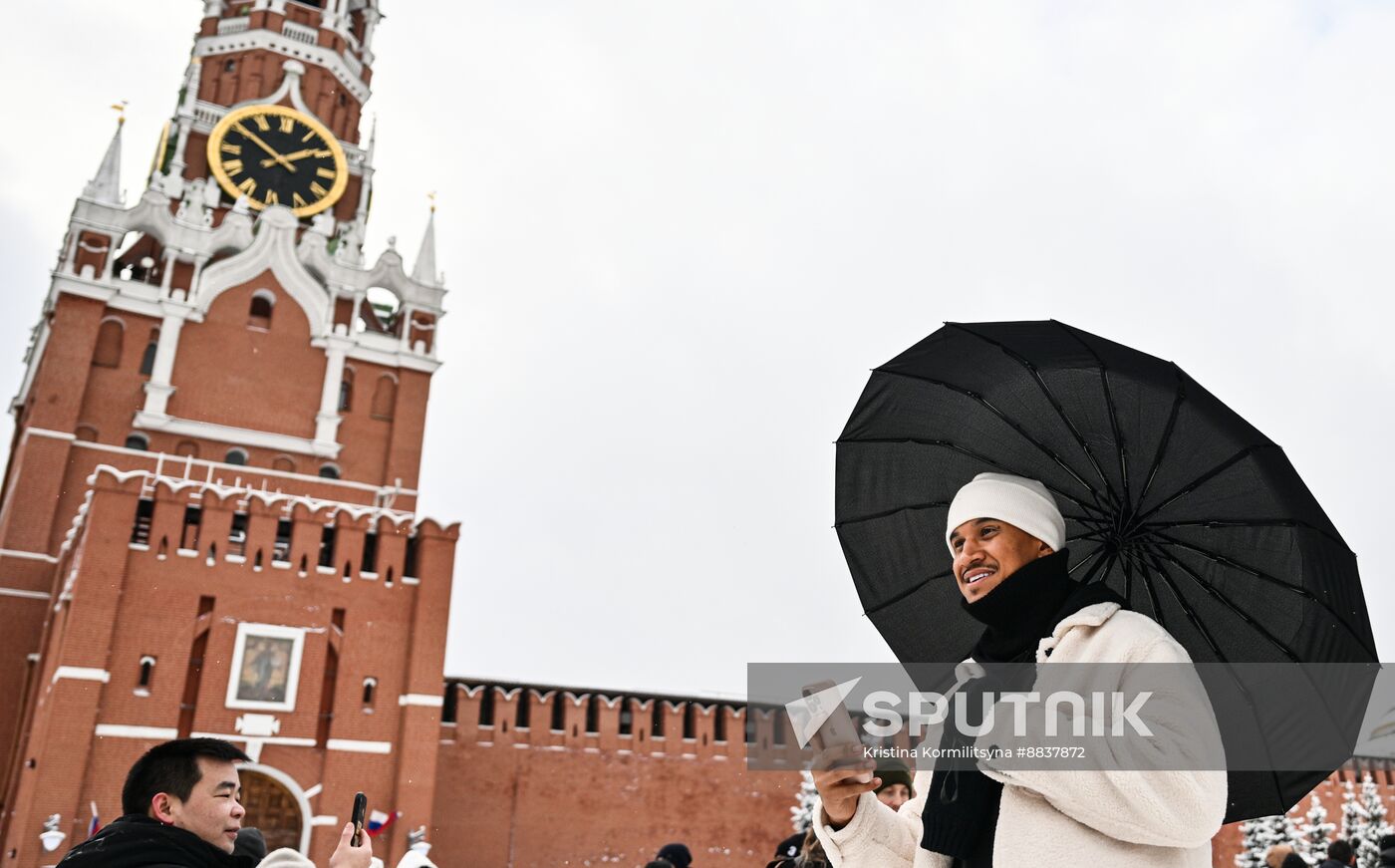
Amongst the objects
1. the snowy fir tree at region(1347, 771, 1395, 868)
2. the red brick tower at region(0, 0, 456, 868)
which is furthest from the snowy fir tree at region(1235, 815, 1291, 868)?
the red brick tower at region(0, 0, 456, 868)

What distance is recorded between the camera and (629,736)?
21812 millimetres

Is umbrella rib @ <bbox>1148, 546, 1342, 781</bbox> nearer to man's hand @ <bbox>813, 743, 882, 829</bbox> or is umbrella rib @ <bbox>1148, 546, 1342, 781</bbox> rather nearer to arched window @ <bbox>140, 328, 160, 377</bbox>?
man's hand @ <bbox>813, 743, 882, 829</bbox>

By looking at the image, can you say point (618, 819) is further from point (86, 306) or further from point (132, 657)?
point (86, 306)

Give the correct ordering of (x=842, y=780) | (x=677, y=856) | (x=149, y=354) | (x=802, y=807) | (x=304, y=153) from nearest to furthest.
Answer: (x=842, y=780), (x=677, y=856), (x=802, y=807), (x=149, y=354), (x=304, y=153)

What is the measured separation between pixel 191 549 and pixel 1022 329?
18.8 meters

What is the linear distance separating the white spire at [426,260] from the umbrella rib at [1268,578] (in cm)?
2718

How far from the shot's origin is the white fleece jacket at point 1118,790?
1688 mm

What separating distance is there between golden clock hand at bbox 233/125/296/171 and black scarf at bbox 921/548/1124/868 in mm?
29726

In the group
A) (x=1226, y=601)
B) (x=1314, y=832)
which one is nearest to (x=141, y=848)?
(x=1226, y=601)

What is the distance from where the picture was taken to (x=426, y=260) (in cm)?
2859

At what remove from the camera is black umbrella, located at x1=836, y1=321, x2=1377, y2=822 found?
7.89 feet

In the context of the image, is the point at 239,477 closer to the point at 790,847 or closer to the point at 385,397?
the point at 385,397

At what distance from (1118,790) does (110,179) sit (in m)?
29.7

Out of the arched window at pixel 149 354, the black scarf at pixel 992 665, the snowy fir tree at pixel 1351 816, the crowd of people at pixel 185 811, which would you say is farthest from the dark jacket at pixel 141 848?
the snowy fir tree at pixel 1351 816
